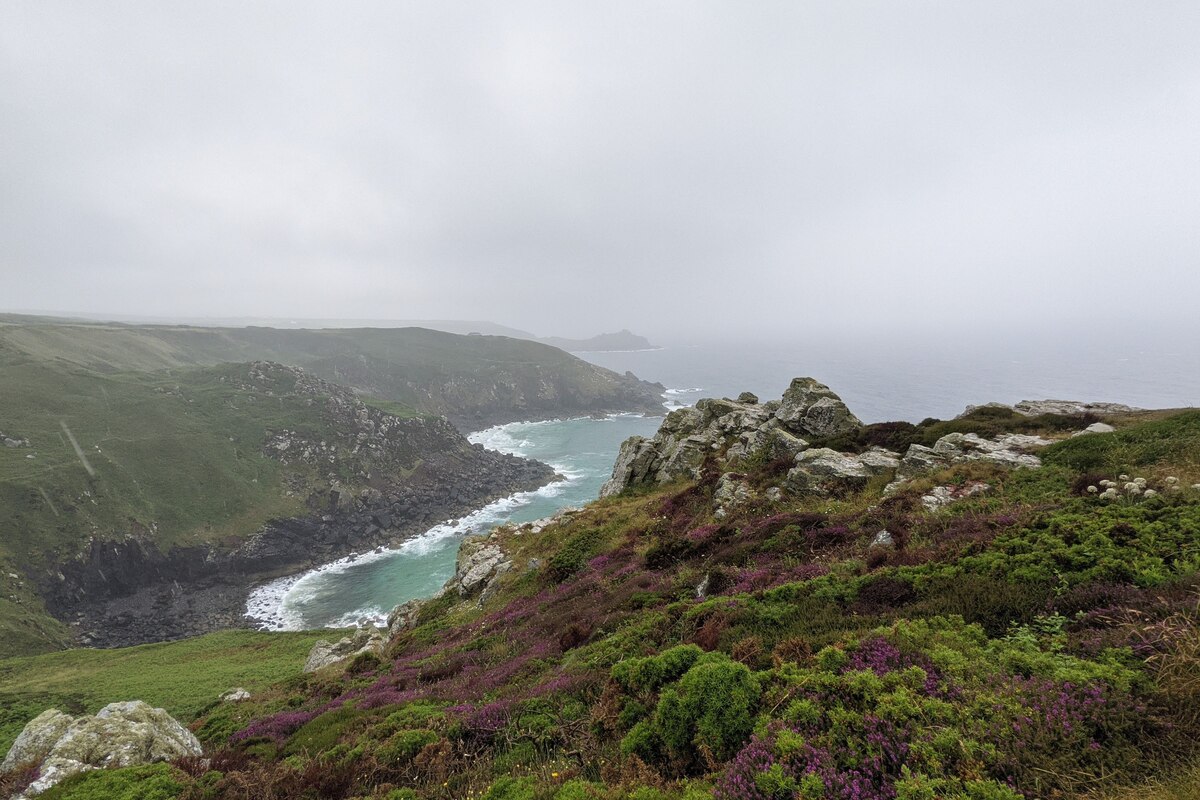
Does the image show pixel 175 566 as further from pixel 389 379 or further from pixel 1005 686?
pixel 389 379

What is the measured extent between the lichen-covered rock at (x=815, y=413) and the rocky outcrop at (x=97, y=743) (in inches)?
1271

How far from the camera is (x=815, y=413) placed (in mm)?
29547

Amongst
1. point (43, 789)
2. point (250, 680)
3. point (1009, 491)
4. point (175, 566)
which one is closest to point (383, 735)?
point (43, 789)

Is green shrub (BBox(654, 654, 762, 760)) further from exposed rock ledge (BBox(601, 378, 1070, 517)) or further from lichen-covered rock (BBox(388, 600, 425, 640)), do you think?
lichen-covered rock (BBox(388, 600, 425, 640))

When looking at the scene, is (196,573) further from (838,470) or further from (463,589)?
(838,470)

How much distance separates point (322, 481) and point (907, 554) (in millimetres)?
108137

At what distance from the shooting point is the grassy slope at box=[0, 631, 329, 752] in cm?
2838

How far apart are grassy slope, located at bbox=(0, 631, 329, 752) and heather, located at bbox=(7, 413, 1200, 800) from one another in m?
19.3

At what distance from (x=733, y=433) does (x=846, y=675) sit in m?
27.2

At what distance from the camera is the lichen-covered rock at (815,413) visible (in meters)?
28.8

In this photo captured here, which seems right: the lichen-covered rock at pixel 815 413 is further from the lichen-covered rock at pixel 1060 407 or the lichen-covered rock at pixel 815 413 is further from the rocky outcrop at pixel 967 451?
the lichen-covered rock at pixel 1060 407

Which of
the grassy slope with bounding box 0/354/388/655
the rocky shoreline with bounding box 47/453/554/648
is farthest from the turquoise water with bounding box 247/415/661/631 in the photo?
the grassy slope with bounding box 0/354/388/655

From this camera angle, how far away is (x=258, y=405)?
116 metres

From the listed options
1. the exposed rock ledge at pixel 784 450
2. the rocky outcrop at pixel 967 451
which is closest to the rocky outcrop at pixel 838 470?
the exposed rock ledge at pixel 784 450
